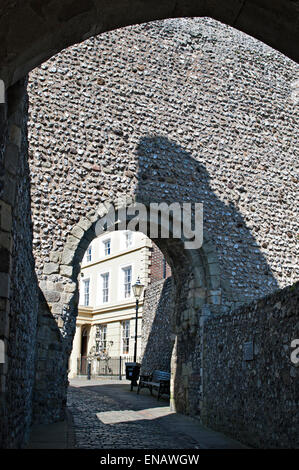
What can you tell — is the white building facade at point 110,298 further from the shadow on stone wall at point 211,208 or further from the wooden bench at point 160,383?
the shadow on stone wall at point 211,208

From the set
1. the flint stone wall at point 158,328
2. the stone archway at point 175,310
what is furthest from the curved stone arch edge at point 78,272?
the flint stone wall at point 158,328

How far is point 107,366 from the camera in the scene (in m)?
20.2

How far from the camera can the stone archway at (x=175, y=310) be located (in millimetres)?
8211

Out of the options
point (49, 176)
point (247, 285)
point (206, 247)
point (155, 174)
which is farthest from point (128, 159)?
point (247, 285)

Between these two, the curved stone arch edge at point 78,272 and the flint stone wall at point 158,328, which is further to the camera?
the flint stone wall at point 158,328

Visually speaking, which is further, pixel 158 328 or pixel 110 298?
pixel 110 298

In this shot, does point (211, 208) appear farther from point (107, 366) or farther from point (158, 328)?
point (107, 366)

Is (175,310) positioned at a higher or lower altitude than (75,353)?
higher

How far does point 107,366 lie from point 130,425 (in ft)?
42.9

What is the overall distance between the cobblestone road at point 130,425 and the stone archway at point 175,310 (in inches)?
23.6

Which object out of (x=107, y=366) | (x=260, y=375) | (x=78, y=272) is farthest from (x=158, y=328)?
(x=260, y=375)

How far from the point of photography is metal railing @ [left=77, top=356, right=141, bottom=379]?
19.6 metres
